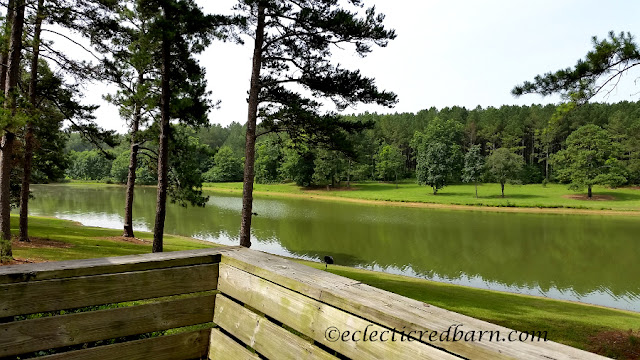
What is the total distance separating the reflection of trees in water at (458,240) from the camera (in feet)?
53.2

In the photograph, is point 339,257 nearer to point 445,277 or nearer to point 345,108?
point 445,277

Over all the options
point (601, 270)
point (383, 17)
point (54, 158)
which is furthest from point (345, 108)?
point (54, 158)

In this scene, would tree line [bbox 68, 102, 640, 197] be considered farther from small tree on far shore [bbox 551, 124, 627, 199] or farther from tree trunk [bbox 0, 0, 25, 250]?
tree trunk [bbox 0, 0, 25, 250]

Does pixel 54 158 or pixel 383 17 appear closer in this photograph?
pixel 383 17

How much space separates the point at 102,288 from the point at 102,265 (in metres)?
0.14

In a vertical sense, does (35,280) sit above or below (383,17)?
below

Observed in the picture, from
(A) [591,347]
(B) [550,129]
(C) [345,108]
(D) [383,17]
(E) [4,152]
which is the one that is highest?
(D) [383,17]

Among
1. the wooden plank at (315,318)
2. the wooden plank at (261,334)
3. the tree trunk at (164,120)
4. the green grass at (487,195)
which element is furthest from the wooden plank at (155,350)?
the green grass at (487,195)

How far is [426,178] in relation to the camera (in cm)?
5631

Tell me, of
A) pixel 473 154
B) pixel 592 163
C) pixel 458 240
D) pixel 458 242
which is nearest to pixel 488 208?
pixel 473 154

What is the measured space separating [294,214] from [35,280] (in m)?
32.5

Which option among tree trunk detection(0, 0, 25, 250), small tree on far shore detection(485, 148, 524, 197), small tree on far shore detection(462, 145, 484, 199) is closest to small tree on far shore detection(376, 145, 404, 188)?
small tree on far shore detection(462, 145, 484, 199)

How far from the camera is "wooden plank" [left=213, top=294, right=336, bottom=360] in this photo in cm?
195

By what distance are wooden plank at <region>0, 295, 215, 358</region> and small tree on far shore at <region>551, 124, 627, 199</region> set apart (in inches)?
2181
